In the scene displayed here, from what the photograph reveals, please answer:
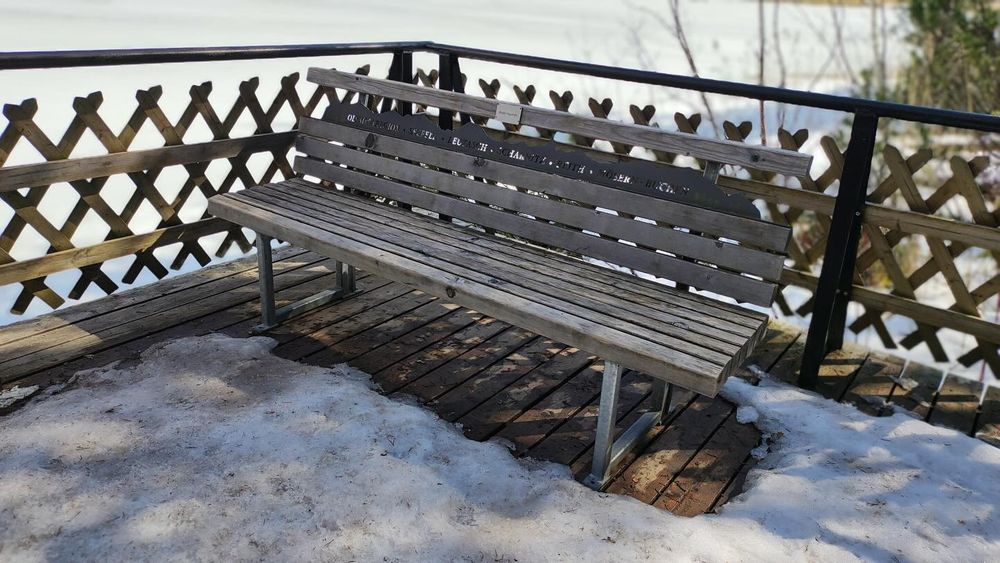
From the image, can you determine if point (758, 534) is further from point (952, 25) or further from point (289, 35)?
point (289, 35)

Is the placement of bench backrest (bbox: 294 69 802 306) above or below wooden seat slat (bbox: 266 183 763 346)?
above

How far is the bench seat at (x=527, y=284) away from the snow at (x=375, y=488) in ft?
1.53

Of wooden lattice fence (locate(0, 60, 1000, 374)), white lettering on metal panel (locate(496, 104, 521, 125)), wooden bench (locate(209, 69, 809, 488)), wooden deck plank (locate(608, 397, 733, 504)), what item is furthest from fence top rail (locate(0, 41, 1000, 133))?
wooden deck plank (locate(608, 397, 733, 504))

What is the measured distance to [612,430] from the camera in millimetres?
2297

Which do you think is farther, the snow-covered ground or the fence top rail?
the snow-covered ground

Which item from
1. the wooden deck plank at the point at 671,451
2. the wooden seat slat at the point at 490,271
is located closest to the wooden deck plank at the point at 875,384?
the wooden deck plank at the point at 671,451

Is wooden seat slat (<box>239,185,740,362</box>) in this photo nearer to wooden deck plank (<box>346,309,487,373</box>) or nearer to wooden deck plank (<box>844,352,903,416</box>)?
wooden deck plank (<box>346,309,487,373</box>)

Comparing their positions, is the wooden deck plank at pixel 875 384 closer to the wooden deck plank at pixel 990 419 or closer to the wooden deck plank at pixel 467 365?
the wooden deck plank at pixel 990 419

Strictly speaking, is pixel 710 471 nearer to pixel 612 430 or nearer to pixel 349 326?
pixel 612 430

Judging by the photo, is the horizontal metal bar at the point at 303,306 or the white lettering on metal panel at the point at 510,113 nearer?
the white lettering on metal panel at the point at 510,113

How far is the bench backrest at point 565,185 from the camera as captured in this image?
93.7 inches

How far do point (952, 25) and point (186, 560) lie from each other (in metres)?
8.43

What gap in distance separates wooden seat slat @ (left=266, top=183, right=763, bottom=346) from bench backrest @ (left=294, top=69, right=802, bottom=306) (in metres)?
0.10

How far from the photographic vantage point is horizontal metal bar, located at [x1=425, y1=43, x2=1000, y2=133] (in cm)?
258
